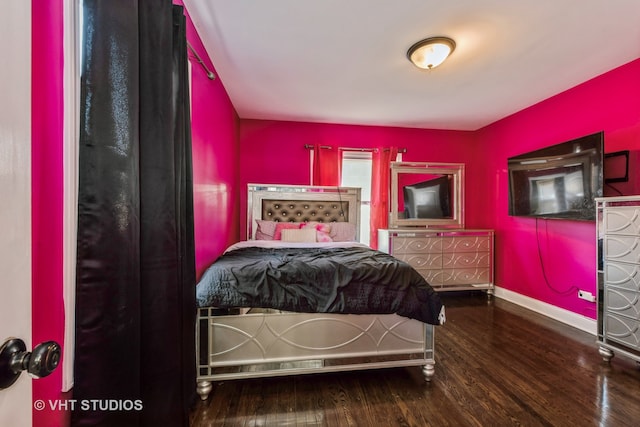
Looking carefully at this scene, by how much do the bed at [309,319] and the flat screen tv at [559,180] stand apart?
196cm

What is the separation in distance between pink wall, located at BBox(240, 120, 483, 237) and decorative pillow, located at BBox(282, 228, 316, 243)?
3.06 ft

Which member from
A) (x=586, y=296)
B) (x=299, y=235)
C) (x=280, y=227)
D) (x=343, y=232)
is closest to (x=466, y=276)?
(x=586, y=296)

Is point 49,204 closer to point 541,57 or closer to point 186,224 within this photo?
point 186,224

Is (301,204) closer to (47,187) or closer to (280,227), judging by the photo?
(280,227)

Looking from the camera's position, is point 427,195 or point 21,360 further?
point 427,195

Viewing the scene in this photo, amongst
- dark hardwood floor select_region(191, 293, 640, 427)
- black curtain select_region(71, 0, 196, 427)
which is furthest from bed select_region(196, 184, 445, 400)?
black curtain select_region(71, 0, 196, 427)

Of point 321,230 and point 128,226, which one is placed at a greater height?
point 128,226

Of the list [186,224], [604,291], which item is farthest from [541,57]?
[186,224]

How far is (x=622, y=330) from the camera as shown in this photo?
193 cm

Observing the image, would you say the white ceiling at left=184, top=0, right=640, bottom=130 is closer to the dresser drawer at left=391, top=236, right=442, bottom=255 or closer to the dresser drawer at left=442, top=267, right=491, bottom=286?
the dresser drawer at left=391, top=236, right=442, bottom=255

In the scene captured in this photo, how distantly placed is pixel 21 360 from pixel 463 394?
6.83 feet

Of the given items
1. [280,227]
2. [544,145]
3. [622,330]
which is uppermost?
[544,145]

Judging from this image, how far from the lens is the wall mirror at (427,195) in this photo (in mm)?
3939

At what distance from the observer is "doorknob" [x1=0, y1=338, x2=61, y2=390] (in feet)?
1.40
